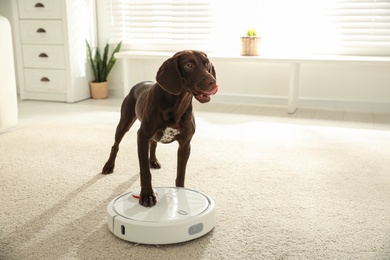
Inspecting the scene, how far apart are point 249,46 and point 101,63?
128 cm

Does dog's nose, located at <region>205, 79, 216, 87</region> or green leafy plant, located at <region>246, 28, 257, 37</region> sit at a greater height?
green leafy plant, located at <region>246, 28, 257, 37</region>

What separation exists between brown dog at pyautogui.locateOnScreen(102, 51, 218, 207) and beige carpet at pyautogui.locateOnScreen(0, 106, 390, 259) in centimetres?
22

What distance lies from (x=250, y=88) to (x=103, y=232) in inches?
101

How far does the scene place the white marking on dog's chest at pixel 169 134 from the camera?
1.45 m

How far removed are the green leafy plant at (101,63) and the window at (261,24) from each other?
Result: 0.21 metres

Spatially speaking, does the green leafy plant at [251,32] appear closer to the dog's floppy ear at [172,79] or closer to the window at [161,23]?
the window at [161,23]

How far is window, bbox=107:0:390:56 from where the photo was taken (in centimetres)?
336

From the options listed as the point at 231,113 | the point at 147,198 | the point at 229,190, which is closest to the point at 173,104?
the point at 147,198

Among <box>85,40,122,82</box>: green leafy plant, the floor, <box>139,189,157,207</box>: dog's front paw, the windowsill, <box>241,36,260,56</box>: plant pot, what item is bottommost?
the floor

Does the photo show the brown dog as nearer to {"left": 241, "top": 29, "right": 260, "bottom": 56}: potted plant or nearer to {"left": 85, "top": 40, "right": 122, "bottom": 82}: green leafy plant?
{"left": 241, "top": 29, "right": 260, "bottom": 56}: potted plant

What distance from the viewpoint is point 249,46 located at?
3.36m

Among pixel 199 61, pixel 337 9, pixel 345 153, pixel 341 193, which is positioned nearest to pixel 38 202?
pixel 199 61

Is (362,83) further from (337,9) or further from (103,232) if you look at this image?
(103,232)

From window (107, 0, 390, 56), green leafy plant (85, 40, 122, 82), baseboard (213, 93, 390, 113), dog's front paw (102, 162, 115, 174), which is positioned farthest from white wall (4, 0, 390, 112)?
dog's front paw (102, 162, 115, 174)
